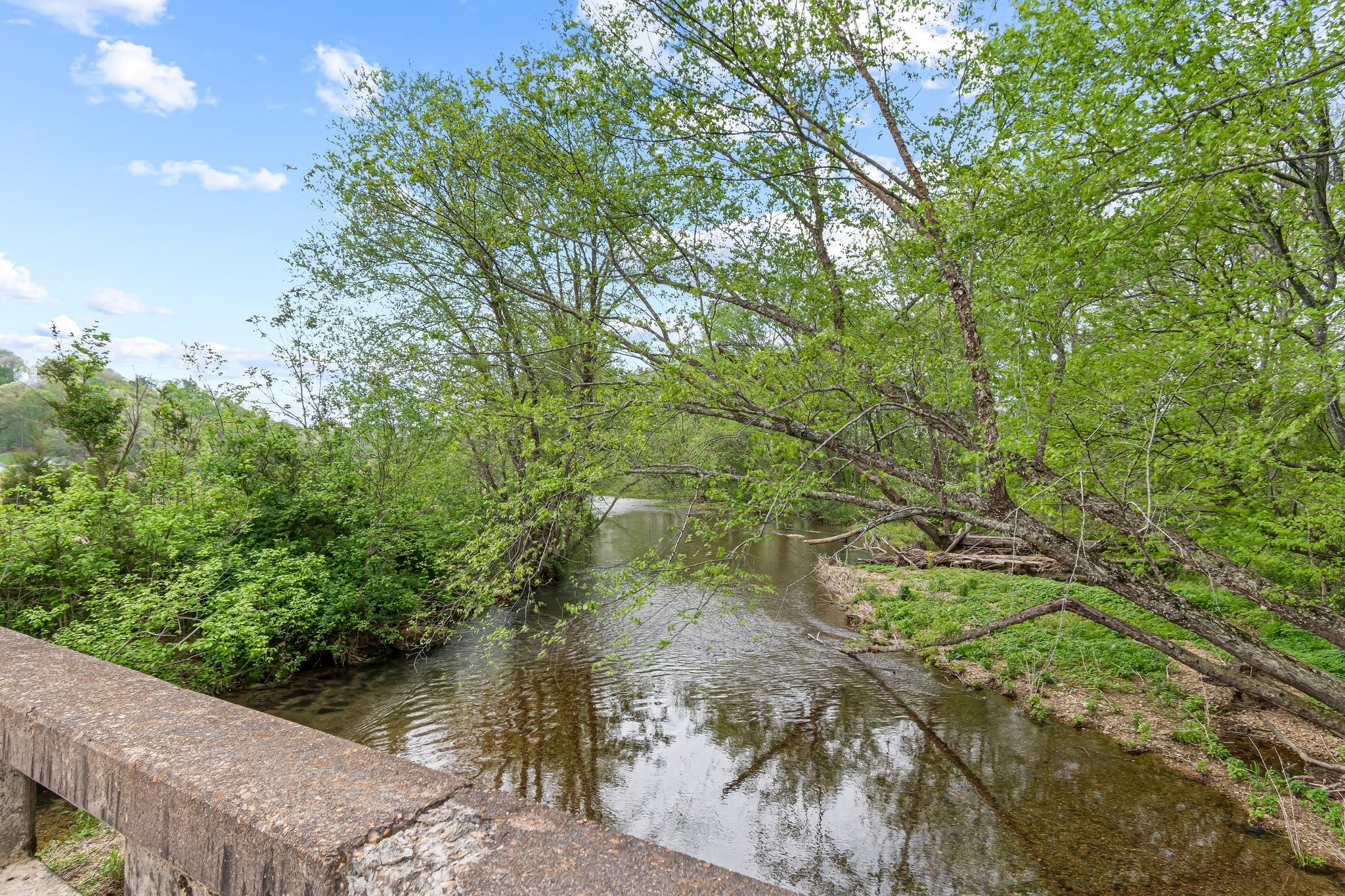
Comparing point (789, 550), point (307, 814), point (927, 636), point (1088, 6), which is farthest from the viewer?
point (789, 550)

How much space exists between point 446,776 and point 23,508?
9.11 metres

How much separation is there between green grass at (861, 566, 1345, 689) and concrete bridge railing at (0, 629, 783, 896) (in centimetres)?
712

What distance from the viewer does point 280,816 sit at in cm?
142

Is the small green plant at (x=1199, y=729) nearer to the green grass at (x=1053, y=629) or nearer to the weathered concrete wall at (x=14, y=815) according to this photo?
the green grass at (x=1053, y=629)

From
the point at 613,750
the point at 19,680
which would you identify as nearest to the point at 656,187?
the point at 19,680

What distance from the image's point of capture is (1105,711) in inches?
309

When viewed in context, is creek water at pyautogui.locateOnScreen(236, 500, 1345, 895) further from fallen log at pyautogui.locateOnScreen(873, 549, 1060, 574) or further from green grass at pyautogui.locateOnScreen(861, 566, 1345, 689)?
fallen log at pyautogui.locateOnScreen(873, 549, 1060, 574)

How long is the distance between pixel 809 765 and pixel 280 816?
6.79m

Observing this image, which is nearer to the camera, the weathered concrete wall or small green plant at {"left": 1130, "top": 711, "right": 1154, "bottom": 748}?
the weathered concrete wall

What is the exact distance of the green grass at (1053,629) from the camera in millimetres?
8586

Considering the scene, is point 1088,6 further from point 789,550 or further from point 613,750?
point 789,550

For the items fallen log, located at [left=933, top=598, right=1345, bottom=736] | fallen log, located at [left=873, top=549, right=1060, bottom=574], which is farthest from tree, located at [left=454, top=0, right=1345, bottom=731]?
fallen log, located at [left=873, top=549, right=1060, bottom=574]

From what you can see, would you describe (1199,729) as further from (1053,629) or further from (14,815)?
(14,815)

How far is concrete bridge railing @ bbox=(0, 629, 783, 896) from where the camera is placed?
132 centimetres
